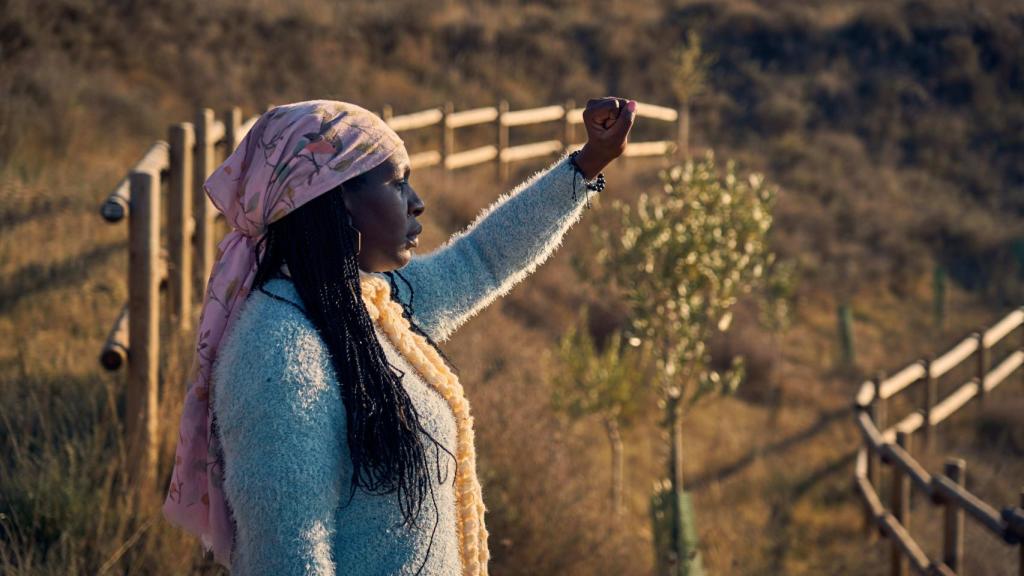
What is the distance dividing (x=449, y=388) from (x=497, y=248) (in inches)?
17.3

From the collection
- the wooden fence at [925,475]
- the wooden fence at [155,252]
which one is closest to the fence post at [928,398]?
the wooden fence at [925,475]

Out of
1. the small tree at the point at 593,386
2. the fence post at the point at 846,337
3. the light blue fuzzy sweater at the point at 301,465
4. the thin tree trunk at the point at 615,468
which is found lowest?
the light blue fuzzy sweater at the point at 301,465

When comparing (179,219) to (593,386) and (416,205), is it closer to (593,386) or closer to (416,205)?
(593,386)

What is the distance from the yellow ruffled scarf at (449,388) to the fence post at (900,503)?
5.36m

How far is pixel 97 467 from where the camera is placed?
408cm

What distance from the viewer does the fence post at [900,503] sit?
274 inches

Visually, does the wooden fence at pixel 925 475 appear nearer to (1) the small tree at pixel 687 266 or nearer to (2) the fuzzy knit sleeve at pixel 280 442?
(1) the small tree at pixel 687 266

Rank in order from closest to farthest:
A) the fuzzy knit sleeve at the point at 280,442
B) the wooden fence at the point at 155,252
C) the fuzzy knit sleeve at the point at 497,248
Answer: the fuzzy knit sleeve at the point at 280,442 < the fuzzy knit sleeve at the point at 497,248 < the wooden fence at the point at 155,252

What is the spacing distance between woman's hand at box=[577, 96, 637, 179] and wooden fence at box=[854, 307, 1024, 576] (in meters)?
3.03

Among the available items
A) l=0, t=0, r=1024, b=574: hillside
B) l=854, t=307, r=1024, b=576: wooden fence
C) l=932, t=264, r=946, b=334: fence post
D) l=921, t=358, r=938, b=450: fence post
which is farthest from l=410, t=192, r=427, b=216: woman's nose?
l=932, t=264, r=946, b=334: fence post

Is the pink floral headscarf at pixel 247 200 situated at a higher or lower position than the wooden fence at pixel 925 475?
lower

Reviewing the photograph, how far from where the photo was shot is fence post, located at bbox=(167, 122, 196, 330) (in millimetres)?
5590

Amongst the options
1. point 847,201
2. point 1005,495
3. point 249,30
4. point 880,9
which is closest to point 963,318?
point 847,201

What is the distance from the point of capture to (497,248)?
2.40 metres
